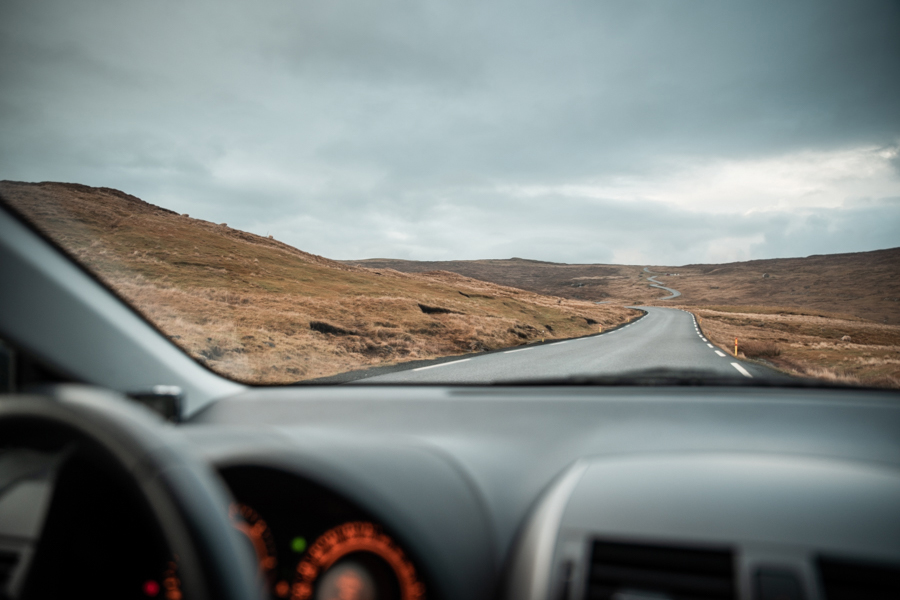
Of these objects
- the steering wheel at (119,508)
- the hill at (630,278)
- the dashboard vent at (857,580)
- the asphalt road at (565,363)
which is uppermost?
the hill at (630,278)

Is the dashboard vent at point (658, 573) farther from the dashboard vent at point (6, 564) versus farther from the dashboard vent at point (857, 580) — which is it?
the dashboard vent at point (6, 564)

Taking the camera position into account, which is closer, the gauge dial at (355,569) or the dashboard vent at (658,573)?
the dashboard vent at (658,573)

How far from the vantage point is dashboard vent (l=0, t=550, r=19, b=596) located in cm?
142

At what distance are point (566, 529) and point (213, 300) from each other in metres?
4.82

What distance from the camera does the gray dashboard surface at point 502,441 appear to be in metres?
1.74

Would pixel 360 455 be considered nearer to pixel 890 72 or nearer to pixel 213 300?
pixel 890 72

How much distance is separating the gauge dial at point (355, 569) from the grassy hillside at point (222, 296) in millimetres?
1914

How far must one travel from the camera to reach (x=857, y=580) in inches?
52.9

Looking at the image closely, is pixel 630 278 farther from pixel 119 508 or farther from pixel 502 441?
pixel 119 508

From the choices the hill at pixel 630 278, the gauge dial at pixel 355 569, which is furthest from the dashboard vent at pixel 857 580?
the hill at pixel 630 278

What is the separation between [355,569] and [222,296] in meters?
5.15

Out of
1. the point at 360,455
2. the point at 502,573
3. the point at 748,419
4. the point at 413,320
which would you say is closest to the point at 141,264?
the point at 360,455

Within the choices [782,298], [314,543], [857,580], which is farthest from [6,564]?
[782,298]

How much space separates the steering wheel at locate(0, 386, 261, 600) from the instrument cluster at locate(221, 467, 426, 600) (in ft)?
1.13
